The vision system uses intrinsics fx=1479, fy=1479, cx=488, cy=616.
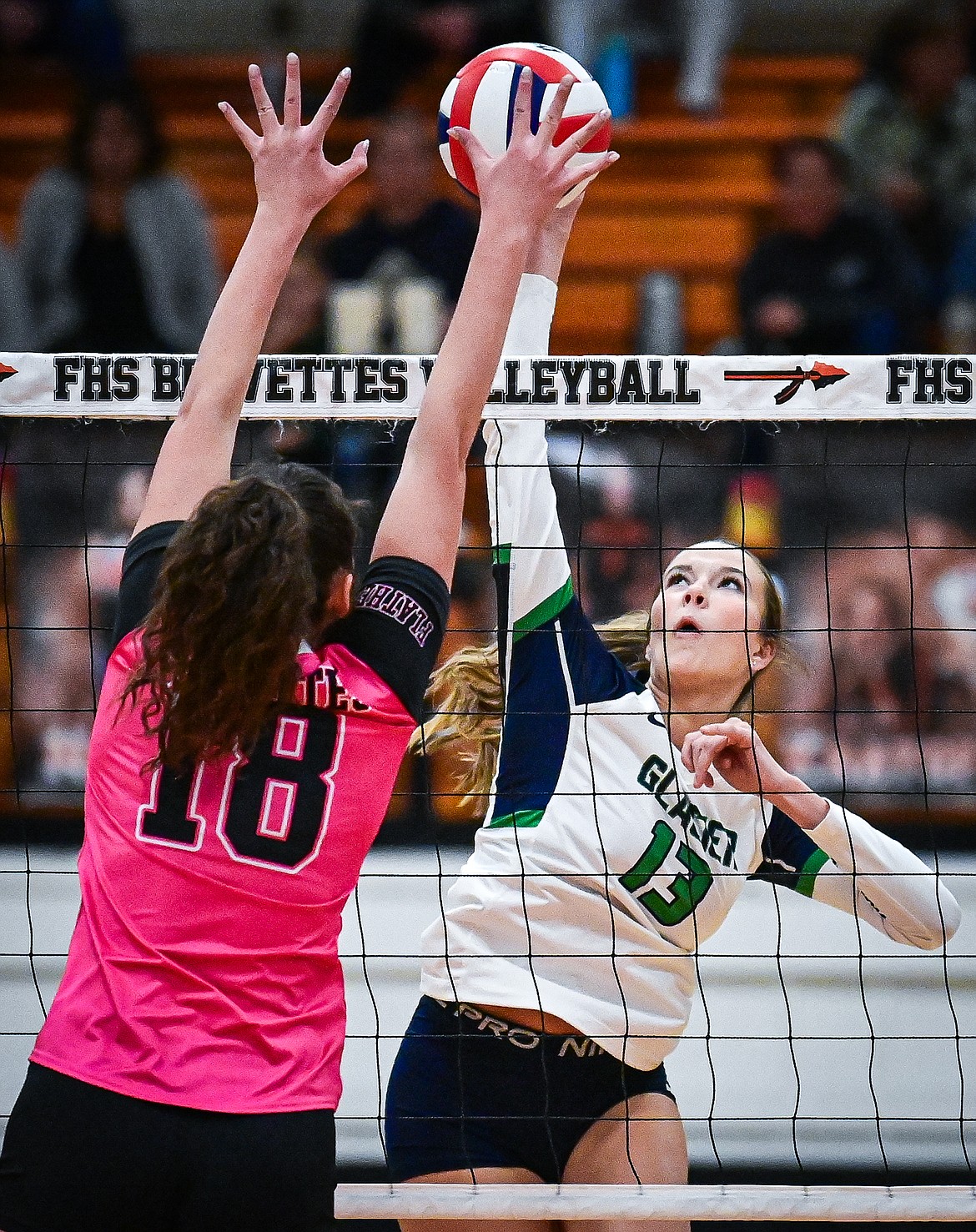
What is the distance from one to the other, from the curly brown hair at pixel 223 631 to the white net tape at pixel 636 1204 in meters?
1.22

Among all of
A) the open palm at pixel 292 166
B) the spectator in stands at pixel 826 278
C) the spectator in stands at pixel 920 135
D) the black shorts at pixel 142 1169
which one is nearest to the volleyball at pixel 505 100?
the open palm at pixel 292 166

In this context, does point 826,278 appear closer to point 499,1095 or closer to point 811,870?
point 811,870

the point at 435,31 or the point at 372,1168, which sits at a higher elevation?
the point at 435,31

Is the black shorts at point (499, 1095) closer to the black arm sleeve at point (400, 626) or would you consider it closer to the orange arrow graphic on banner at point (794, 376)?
the black arm sleeve at point (400, 626)

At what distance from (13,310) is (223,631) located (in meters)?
6.22

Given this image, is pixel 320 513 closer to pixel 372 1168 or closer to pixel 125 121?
pixel 372 1168

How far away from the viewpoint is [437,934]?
108 inches

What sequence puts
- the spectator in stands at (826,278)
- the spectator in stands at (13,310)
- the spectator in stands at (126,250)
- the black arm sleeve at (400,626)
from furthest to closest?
the spectator in stands at (13,310)
the spectator in stands at (126,250)
the spectator in stands at (826,278)
the black arm sleeve at (400,626)

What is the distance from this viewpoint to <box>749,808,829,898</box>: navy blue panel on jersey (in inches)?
113

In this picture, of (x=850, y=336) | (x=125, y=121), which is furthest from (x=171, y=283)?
(x=850, y=336)

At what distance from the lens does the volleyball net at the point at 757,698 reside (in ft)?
9.22

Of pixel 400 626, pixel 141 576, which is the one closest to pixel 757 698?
pixel 400 626

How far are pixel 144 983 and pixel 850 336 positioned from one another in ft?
18.5

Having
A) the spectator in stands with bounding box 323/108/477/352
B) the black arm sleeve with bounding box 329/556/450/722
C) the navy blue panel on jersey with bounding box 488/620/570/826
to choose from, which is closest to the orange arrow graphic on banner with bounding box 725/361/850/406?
the navy blue panel on jersey with bounding box 488/620/570/826
